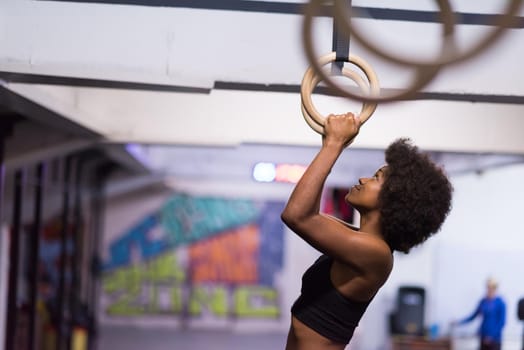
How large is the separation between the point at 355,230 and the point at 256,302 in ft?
37.3

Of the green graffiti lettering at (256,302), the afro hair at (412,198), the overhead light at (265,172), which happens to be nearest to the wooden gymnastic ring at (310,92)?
the afro hair at (412,198)

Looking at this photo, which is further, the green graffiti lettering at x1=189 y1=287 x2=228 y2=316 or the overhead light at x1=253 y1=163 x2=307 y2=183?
the green graffiti lettering at x1=189 y1=287 x2=228 y2=316

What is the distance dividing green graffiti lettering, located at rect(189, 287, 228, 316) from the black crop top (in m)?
11.4

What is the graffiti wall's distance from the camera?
13.5 m

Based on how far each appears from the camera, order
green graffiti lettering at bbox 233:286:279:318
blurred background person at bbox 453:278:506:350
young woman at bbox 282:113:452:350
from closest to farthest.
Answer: young woman at bbox 282:113:452:350 → blurred background person at bbox 453:278:506:350 → green graffiti lettering at bbox 233:286:279:318

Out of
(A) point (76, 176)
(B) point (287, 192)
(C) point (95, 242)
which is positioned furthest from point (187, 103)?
(B) point (287, 192)

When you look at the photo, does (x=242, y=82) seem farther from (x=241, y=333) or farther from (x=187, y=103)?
(x=241, y=333)

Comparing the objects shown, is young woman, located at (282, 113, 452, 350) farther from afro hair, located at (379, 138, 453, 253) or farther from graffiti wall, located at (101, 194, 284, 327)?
graffiti wall, located at (101, 194, 284, 327)

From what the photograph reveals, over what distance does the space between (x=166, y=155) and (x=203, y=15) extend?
311 inches

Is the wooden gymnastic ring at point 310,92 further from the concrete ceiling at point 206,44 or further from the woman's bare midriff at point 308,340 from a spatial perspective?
the concrete ceiling at point 206,44

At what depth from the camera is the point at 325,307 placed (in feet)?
7.58

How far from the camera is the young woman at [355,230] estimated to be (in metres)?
2.15

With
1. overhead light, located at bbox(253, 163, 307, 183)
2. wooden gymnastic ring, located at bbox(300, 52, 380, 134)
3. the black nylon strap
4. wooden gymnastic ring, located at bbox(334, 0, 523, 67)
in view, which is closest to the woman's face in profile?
wooden gymnastic ring, located at bbox(300, 52, 380, 134)

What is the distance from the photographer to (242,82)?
11.4 ft
